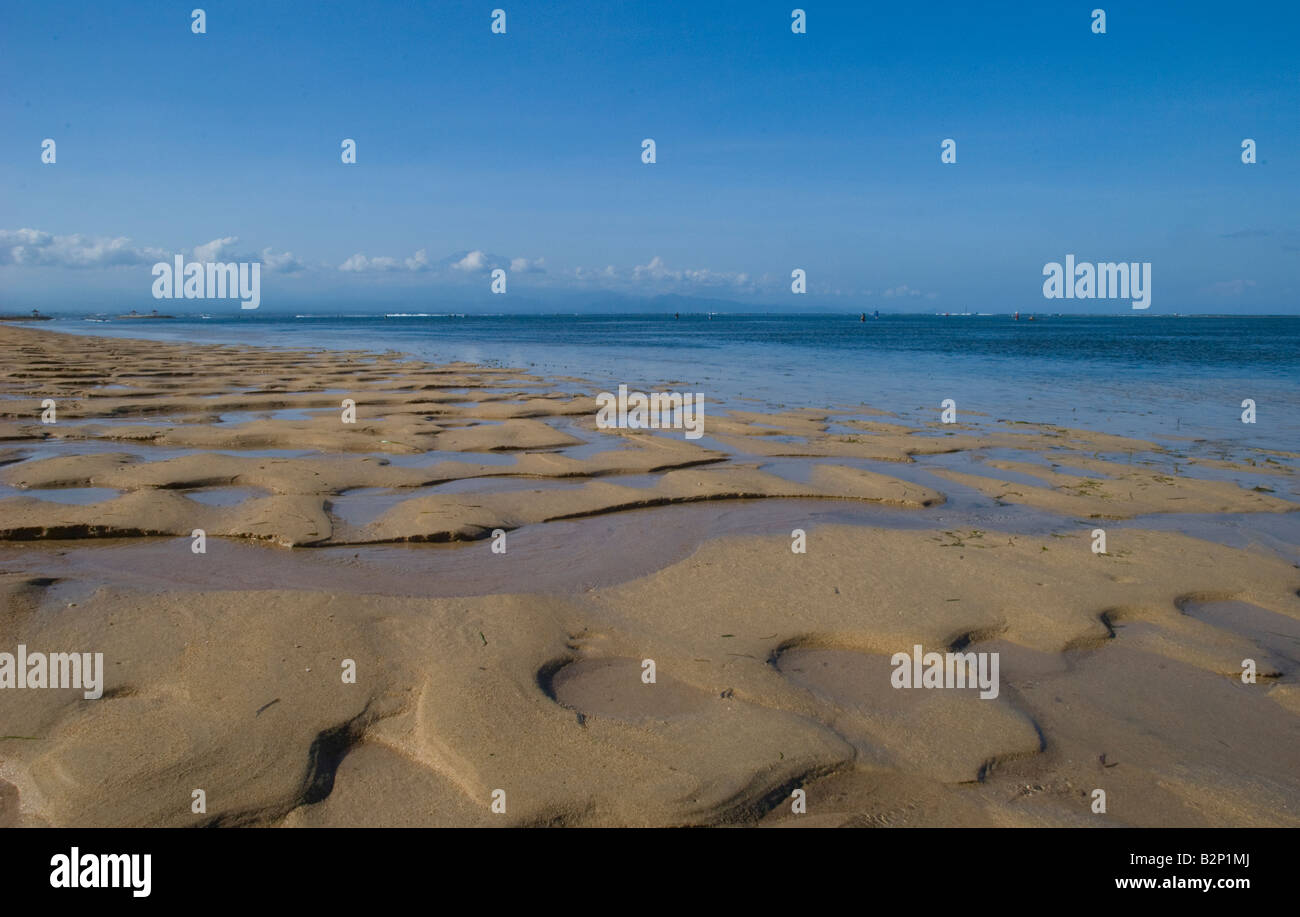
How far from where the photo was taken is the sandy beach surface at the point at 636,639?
354cm

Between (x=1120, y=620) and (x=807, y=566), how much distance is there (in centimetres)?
222

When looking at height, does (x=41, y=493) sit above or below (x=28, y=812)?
above

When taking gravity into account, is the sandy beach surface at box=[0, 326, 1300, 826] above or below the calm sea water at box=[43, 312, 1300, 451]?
below

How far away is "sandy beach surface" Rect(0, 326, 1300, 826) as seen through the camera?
139 inches

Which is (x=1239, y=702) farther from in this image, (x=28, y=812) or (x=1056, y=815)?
(x=28, y=812)

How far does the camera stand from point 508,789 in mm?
3459

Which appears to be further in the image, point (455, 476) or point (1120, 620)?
point (455, 476)

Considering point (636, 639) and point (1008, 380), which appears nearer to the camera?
point (636, 639)

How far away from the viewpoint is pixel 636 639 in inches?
202

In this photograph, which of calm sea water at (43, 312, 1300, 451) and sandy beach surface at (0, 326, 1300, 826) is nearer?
sandy beach surface at (0, 326, 1300, 826)

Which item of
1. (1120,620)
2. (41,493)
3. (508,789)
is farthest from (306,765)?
(41,493)

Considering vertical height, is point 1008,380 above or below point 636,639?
above
